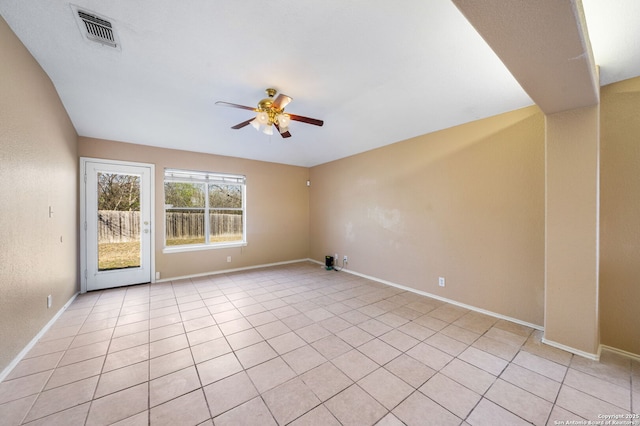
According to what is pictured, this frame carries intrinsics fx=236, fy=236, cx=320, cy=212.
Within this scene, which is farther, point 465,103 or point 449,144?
point 449,144

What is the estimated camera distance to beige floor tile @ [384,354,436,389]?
1842mm

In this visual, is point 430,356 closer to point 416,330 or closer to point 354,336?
point 416,330

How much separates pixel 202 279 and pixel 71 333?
205 cm

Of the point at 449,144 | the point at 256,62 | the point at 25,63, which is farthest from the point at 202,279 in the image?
the point at 449,144

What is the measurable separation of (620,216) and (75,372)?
4.96 m

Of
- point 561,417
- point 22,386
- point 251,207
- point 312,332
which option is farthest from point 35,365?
point 561,417

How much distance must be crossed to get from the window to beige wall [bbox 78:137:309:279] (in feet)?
0.47

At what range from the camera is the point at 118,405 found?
159 centimetres

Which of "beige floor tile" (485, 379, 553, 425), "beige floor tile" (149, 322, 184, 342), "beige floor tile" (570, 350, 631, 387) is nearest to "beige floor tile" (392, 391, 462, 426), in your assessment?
"beige floor tile" (485, 379, 553, 425)

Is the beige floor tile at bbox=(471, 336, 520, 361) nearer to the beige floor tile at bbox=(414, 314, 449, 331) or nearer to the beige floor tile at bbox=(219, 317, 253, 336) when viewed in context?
the beige floor tile at bbox=(414, 314, 449, 331)

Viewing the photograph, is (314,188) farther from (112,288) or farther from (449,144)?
(112,288)

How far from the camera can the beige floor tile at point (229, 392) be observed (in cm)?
159

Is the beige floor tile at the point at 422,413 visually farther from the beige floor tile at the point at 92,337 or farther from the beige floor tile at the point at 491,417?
the beige floor tile at the point at 92,337

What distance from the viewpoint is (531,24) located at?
1181 millimetres
